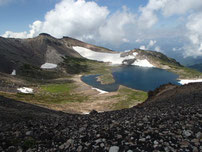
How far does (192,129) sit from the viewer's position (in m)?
9.17

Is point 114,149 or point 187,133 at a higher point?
point 187,133

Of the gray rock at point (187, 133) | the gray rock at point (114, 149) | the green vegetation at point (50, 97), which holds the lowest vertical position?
A: the green vegetation at point (50, 97)

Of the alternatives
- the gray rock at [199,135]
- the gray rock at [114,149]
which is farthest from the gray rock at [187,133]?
the gray rock at [114,149]

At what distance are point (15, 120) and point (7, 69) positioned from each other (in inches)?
6727

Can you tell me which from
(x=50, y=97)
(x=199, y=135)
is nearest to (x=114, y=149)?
(x=199, y=135)

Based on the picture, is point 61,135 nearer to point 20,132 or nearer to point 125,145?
point 20,132

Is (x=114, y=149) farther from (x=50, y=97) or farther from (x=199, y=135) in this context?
(x=50, y=97)

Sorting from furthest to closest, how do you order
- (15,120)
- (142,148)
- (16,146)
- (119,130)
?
(15,120), (119,130), (16,146), (142,148)

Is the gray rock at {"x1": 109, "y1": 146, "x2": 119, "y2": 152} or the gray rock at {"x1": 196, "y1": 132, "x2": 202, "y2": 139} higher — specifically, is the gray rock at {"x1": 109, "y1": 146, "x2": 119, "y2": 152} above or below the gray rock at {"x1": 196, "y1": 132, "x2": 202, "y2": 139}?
below

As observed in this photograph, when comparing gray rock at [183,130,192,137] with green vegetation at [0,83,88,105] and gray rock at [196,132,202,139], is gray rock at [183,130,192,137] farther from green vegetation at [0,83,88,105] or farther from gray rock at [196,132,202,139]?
green vegetation at [0,83,88,105]

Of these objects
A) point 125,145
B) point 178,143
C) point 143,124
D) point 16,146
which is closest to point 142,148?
point 125,145

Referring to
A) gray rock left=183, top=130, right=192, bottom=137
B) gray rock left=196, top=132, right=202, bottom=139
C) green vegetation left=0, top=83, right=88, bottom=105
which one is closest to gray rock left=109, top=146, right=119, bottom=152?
gray rock left=183, top=130, right=192, bottom=137

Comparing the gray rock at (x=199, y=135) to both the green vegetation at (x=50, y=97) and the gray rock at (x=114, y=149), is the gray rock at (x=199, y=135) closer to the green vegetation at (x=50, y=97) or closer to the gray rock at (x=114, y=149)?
the gray rock at (x=114, y=149)

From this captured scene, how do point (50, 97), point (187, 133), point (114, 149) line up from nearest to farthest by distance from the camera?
point (114, 149), point (187, 133), point (50, 97)
